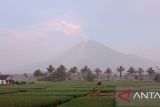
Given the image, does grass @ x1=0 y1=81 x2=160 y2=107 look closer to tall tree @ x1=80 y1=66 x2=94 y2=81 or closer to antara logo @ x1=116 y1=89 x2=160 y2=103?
antara logo @ x1=116 y1=89 x2=160 y2=103

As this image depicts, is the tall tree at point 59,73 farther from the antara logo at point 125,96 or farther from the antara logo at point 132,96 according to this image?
the antara logo at point 125,96

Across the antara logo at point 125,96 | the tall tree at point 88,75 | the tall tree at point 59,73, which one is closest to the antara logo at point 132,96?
the antara logo at point 125,96

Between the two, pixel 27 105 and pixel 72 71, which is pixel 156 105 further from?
pixel 72 71

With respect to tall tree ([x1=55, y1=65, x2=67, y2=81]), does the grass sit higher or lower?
lower

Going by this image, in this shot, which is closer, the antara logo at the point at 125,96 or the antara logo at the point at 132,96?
the antara logo at the point at 125,96

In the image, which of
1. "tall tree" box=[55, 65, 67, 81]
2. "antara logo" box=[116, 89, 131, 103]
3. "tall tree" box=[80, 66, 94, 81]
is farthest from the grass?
"tall tree" box=[55, 65, 67, 81]

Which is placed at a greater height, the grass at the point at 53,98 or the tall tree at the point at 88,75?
the tall tree at the point at 88,75

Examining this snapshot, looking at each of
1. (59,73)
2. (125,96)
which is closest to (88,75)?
(59,73)

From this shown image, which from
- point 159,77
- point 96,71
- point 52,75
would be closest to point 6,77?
point 52,75

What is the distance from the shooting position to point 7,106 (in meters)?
18.4

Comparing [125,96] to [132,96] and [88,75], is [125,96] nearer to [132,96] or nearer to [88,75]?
[132,96]

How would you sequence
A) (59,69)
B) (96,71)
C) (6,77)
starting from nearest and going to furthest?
(6,77) → (59,69) → (96,71)

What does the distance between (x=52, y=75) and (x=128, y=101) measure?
96586 millimetres

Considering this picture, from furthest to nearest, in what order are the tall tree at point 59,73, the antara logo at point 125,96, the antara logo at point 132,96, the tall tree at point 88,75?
the tall tree at point 59,73 → the tall tree at point 88,75 → the antara logo at point 132,96 → the antara logo at point 125,96
